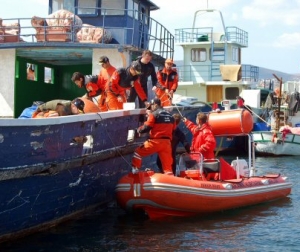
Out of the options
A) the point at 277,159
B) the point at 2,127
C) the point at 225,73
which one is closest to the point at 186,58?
the point at 225,73

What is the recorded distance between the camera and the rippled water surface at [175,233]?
9.24 metres

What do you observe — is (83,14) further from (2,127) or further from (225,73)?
(225,73)

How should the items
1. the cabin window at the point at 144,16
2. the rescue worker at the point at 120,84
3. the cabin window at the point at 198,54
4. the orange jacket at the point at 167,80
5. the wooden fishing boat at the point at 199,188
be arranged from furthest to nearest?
the cabin window at the point at 198,54 < the cabin window at the point at 144,16 < the orange jacket at the point at 167,80 < the rescue worker at the point at 120,84 < the wooden fishing boat at the point at 199,188

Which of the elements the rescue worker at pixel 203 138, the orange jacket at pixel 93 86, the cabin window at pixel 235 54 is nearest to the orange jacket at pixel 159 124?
the rescue worker at pixel 203 138

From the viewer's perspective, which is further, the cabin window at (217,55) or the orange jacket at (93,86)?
the cabin window at (217,55)

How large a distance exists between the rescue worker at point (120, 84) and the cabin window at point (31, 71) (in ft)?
16.3

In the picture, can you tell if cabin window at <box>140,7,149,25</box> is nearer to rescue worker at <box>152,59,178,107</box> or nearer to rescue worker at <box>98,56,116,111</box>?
rescue worker at <box>152,59,178,107</box>

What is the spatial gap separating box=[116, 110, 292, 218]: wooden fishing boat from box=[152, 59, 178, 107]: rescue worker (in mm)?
1689

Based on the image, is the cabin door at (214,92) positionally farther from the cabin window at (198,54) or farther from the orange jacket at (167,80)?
the orange jacket at (167,80)

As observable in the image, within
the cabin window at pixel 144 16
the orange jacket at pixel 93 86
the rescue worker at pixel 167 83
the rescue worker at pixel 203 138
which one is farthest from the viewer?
the cabin window at pixel 144 16

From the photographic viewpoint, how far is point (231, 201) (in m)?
11.6

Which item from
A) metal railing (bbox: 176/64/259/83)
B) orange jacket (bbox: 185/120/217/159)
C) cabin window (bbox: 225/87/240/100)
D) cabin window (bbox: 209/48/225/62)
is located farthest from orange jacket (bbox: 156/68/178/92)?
cabin window (bbox: 209/48/225/62)

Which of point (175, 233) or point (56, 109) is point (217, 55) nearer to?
point (56, 109)

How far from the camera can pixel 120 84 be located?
488 inches
